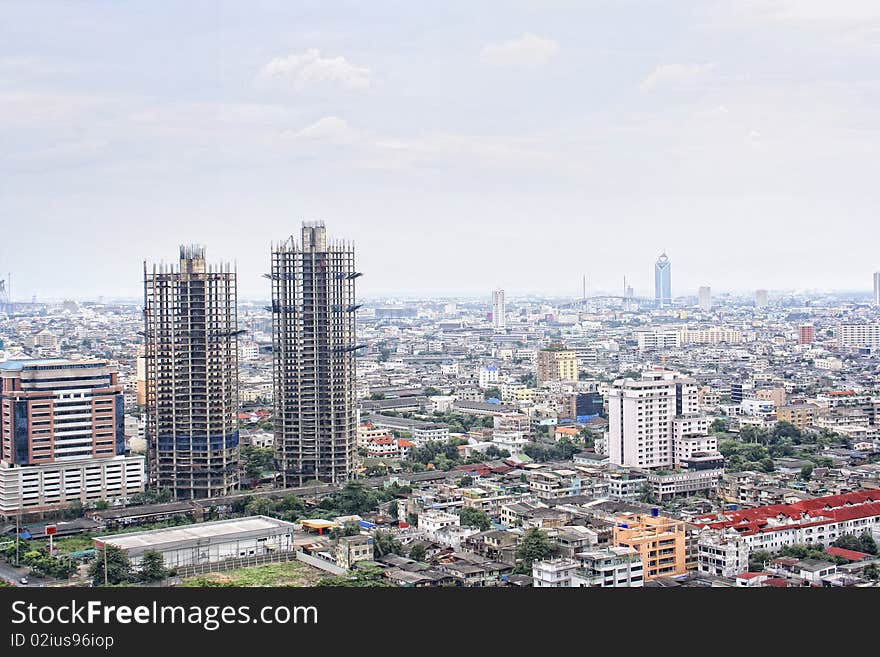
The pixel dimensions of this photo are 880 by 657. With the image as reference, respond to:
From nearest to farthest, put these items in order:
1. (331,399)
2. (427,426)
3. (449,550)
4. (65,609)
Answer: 1. (65,609)
2. (449,550)
3. (331,399)
4. (427,426)

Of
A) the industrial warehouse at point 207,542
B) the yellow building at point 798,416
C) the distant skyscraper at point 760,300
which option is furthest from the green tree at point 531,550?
the distant skyscraper at point 760,300

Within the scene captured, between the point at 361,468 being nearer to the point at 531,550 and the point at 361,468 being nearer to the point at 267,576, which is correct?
the point at 267,576

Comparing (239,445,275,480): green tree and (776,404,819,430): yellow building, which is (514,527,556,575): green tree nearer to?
(239,445,275,480): green tree

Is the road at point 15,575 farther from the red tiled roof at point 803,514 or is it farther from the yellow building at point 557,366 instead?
the yellow building at point 557,366

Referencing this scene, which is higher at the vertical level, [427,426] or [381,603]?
[381,603]

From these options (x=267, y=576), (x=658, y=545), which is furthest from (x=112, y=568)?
(x=658, y=545)

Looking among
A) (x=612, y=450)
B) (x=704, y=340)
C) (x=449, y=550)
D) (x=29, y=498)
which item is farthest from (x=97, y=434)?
(x=704, y=340)

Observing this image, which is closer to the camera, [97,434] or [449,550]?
[449,550]

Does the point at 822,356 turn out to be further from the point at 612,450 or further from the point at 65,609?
the point at 65,609
